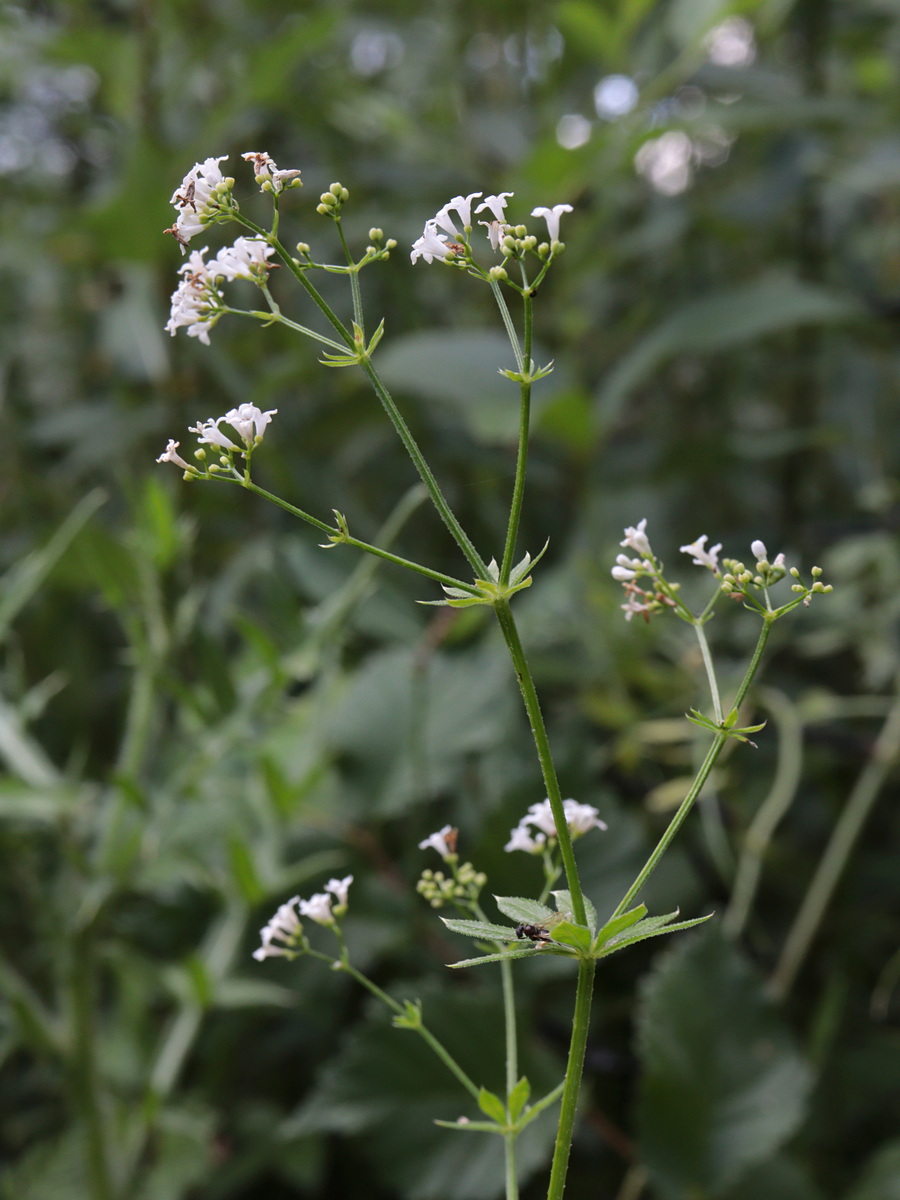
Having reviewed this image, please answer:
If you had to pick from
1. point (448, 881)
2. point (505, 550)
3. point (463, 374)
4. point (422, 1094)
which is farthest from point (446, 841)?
point (463, 374)

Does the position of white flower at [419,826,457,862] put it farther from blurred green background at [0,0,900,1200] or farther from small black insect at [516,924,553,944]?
blurred green background at [0,0,900,1200]

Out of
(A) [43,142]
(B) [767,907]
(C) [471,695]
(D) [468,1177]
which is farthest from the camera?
(A) [43,142]

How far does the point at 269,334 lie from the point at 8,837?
23.2 inches

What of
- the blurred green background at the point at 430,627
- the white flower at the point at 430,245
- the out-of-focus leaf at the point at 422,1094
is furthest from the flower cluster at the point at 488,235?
the out-of-focus leaf at the point at 422,1094

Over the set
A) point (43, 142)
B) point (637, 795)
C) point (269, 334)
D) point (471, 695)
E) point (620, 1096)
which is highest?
point (43, 142)

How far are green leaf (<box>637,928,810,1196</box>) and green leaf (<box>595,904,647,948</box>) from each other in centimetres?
35

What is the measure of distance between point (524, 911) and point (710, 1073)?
14.8 inches

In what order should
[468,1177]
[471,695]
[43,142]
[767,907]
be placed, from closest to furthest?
[468,1177]
[471,695]
[767,907]
[43,142]

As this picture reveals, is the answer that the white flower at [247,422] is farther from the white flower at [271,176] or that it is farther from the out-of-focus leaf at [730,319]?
the out-of-focus leaf at [730,319]

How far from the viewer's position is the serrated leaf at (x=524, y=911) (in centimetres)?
25

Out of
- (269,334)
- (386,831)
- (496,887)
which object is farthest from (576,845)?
(269,334)

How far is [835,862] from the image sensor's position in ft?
2.17

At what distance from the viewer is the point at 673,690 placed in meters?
0.74

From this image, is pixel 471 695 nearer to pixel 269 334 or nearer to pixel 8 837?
pixel 8 837
